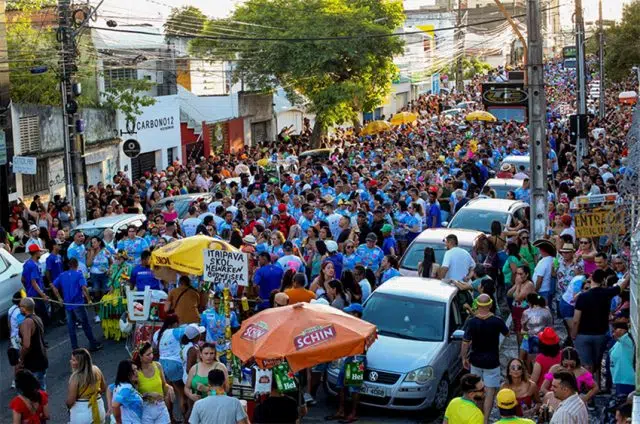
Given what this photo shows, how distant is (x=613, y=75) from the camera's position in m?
54.6

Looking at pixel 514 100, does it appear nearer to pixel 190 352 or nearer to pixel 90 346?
pixel 90 346

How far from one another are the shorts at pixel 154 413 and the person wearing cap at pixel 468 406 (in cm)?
279

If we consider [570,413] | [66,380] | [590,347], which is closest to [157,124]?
[66,380]

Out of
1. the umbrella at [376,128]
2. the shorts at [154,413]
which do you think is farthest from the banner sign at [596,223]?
the umbrella at [376,128]

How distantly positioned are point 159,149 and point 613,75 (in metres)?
25.5

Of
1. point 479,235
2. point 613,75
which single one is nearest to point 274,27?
point 613,75

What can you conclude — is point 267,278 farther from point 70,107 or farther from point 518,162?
point 518,162

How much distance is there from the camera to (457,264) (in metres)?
15.9

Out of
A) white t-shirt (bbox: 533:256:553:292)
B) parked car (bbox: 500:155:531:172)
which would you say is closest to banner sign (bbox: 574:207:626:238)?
white t-shirt (bbox: 533:256:553:292)

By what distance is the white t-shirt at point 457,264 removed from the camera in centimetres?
1584

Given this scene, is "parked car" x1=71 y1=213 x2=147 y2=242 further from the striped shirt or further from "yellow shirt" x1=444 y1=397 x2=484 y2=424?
the striped shirt

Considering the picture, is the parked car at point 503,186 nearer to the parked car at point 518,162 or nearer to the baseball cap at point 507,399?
the parked car at point 518,162

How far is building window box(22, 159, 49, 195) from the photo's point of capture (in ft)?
98.5

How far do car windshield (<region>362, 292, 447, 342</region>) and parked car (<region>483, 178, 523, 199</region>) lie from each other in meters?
10.7
